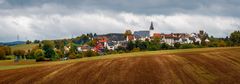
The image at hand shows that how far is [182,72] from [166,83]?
736 centimetres

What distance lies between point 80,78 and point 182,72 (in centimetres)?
956

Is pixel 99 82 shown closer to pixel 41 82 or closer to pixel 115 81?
pixel 115 81

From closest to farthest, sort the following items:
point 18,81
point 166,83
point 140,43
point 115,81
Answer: point 166,83 → point 115,81 → point 18,81 → point 140,43

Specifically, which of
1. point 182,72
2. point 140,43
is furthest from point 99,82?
point 140,43

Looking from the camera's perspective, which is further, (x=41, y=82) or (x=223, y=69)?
(x=223, y=69)

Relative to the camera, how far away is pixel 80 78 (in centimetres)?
3625

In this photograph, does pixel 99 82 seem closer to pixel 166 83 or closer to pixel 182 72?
pixel 166 83

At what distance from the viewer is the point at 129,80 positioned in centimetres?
3378

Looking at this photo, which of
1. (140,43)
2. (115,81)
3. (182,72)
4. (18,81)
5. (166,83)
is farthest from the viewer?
(140,43)

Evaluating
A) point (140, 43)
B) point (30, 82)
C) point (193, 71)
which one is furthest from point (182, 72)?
point (140, 43)

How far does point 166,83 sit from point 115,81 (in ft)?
15.0

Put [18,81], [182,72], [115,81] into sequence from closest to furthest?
[115,81] → [18,81] → [182,72]

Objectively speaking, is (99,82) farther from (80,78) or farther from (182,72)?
(182,72)

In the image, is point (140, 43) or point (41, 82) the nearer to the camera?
point (41, 82)
